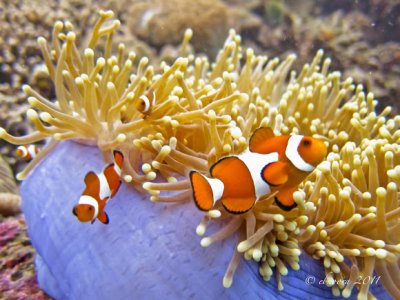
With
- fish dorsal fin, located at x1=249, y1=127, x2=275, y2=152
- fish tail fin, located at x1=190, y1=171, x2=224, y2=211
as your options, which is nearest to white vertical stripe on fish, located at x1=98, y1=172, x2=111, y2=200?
fish tail fin, located at x1=190, y1=171, x2=224, y2=211

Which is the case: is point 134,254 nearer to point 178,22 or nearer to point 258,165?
point 258,165

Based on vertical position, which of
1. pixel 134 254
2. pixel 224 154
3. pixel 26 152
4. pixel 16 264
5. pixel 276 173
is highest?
pixel 276 173

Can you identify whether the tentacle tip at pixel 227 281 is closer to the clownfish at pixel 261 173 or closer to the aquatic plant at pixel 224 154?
the aquatic plant at pixel 224 154

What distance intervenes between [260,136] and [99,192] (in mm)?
506

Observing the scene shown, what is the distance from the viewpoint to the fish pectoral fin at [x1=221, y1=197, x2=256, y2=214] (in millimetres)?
1059

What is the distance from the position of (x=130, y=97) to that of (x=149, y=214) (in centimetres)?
40

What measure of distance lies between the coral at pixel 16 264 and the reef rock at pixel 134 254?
176 millimetres

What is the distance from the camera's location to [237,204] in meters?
1.07

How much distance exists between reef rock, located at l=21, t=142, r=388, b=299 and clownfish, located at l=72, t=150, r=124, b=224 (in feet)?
0.27

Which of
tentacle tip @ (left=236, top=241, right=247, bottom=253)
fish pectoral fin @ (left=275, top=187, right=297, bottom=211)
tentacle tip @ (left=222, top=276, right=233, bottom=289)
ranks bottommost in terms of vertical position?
tentacle tip @ (left=222, top=276, right=233, bottom=289)

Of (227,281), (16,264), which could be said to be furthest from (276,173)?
(16,264)

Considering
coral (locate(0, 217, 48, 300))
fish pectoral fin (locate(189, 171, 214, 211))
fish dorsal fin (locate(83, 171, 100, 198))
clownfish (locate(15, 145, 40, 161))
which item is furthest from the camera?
clownfish (locate(15, 145, 40, 161))

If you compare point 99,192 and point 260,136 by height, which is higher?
point 260,136

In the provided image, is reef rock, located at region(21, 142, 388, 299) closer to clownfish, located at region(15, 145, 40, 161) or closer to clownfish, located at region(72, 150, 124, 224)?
clownfish, located at region(72, 150, 124, 224)
